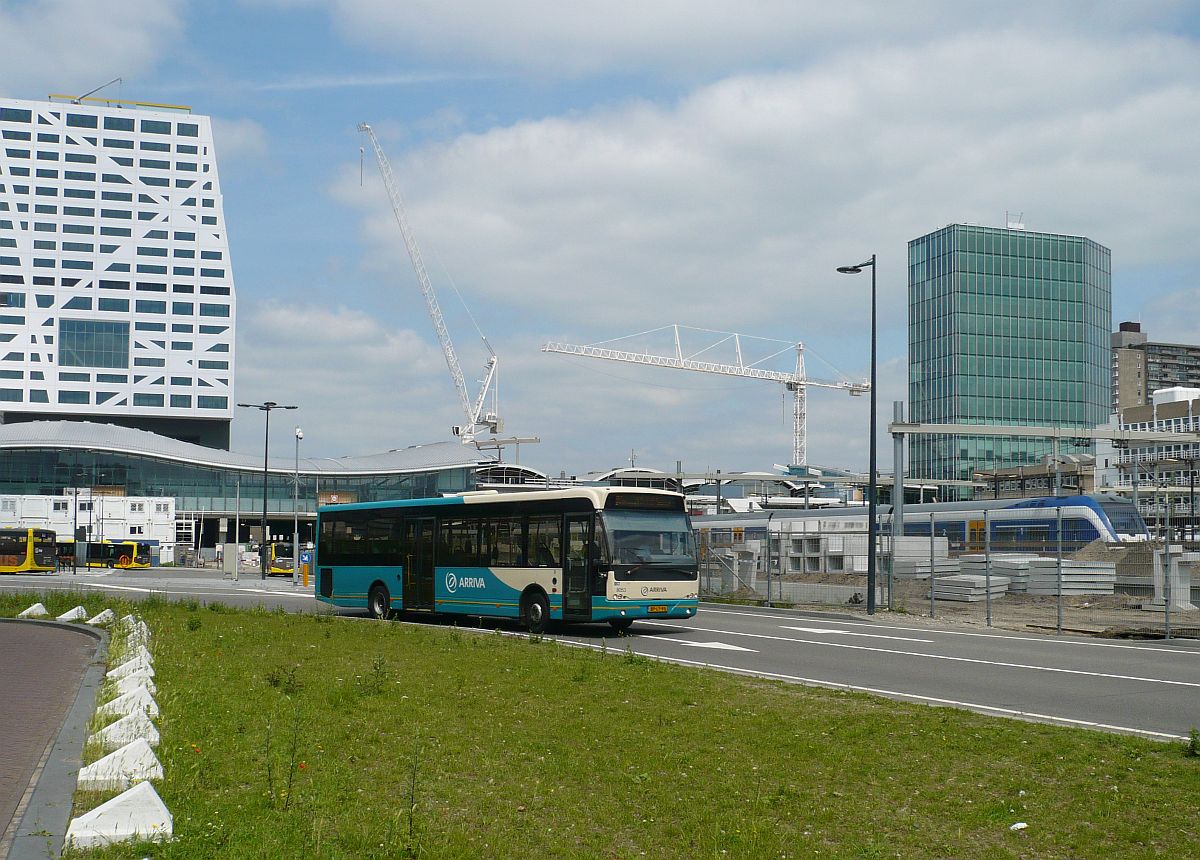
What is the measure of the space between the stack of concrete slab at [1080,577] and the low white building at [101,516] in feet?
276

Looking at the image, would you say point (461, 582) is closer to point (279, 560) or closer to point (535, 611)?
point (535, 611)

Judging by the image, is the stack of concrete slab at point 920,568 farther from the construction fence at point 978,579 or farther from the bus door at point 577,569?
the bus door at point 577,569

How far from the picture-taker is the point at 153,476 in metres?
117

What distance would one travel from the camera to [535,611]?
23969 millimetres

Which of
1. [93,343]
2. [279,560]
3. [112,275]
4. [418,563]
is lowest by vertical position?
[279,560]

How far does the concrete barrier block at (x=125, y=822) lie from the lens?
627 centimetres

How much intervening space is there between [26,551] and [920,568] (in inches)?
2215

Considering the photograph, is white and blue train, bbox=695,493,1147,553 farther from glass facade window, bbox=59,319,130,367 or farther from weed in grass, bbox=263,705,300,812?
glass facade window, bbox=59,319,130,367

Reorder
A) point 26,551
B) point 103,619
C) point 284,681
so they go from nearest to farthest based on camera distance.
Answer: point 284,681 → point 103,619 → point 26,551

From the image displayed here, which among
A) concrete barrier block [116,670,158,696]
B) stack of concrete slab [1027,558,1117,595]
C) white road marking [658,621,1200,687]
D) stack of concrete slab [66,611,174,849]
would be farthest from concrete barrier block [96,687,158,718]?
stack of concrete slab [1027,558,1117,595]

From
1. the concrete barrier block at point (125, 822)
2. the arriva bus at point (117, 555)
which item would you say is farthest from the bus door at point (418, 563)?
the arriva bus at point (117, 555)

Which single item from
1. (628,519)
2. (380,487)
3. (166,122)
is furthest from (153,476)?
(628,519)

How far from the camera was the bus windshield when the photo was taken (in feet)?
75.9

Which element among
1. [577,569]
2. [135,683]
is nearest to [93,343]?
[577,569]
